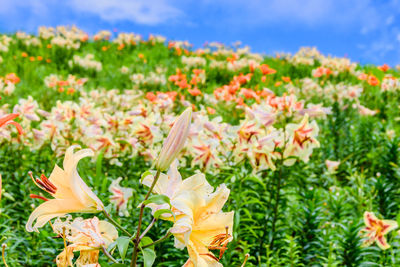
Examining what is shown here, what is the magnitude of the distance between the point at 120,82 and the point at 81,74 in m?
1.10

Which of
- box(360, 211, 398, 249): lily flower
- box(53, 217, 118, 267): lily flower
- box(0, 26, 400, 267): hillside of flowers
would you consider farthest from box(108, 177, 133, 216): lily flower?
box(360, 211, 398, 249): lily flower

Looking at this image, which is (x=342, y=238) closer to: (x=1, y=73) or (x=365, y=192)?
(x=365, y=192)

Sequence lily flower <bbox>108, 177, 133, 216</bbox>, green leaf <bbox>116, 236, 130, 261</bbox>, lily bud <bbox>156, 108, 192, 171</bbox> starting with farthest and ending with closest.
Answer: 1. lily flower <bbox>108, 177, 133, 216</bbox>
2. lily bud <bbox>156, 108, 192, 171</bbox>
3. green leaf <bbox>116, 236, 130, 261</bbox>

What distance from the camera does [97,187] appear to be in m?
2.52

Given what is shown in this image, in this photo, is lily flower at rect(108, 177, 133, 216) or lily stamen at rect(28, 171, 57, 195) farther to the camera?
lily flower at rect(108, 177, 133, 216)

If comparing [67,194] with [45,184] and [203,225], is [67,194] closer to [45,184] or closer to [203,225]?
[45,184]

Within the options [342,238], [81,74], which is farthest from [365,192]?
[81,74]

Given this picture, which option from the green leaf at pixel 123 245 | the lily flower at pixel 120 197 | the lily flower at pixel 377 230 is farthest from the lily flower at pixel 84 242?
the lily flower at pixel 377 230

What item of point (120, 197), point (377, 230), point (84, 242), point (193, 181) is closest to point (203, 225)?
point (193, 181)

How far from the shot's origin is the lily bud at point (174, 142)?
90cm

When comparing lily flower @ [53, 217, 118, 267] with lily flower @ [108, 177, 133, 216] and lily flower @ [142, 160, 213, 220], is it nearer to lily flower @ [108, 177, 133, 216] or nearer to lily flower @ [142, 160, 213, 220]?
lily flower @ [142, 160, 213, 220]

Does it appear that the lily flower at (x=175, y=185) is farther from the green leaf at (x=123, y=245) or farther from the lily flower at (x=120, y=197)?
the lily flower at (x=120, y=197)

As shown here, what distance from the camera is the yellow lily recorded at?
82 cm

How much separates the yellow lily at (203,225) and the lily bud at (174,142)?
3.6 inches
